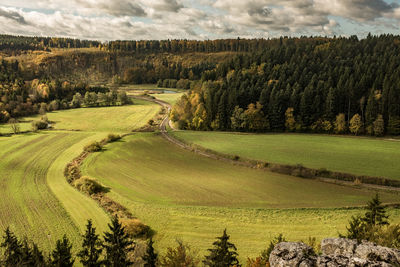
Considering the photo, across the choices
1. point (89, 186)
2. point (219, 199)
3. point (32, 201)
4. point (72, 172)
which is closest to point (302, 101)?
point (219, 199)

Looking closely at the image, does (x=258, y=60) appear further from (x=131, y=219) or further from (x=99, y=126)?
(x=131, y=219)

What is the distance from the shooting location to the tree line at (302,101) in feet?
270

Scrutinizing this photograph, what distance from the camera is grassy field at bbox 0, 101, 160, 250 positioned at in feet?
117

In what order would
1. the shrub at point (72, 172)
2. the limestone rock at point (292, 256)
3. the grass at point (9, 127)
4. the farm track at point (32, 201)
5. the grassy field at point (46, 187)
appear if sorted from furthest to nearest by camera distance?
1. the grass at point (9, 127)
2. the shrub at point (72, 172)
3. the grassy field at point (46, 187)
4. the farm track at point (32, 201)
5. the limestone rock at point (292, 256)

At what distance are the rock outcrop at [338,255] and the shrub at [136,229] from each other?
71.5ft

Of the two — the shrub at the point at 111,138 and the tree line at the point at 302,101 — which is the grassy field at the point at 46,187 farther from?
the tree line at the point at 302,101

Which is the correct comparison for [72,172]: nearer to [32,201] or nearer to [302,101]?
[32,201]

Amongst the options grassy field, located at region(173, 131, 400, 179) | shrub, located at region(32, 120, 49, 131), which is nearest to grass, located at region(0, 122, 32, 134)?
shrub, located at region(32, 120, 49, 131)

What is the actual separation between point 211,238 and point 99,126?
84.8 m

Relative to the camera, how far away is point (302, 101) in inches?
3573

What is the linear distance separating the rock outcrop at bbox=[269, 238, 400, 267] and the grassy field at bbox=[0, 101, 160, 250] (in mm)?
26744

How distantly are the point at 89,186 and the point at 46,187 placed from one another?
8905 millimetres

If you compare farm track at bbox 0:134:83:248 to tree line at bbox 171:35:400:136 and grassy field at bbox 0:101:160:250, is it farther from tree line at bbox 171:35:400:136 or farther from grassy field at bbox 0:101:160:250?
tree line at bbox 171:35:400:136

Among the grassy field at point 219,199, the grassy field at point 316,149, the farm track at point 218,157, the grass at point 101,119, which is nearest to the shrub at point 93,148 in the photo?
the grassy field at point 219,199
